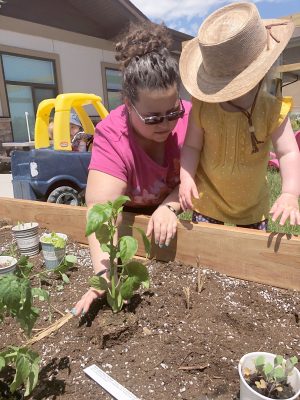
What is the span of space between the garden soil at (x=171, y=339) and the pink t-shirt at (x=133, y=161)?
479 millimetres

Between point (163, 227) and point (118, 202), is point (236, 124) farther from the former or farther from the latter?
point (118, 202)

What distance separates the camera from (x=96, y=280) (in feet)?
4.08

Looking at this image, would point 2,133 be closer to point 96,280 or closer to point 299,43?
point 96,280

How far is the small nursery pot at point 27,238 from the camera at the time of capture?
2.02 metres

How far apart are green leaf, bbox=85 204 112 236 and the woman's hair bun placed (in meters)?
0.72

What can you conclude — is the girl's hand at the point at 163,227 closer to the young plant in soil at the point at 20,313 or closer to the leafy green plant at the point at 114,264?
the leafy green plant at the point at 114,264

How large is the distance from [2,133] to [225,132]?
7.00 m

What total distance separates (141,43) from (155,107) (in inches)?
12.0

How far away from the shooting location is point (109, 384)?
40.8 inches

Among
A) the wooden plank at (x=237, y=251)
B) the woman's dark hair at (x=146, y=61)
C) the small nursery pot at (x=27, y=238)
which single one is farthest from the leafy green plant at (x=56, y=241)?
the woman's dark hair at (x=146, y=61)

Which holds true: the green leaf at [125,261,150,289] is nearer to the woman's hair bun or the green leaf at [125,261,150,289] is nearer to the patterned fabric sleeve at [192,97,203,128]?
the patterned fabric sleeve at [192,97,203,128]

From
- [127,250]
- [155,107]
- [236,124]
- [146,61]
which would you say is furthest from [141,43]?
[127,250]

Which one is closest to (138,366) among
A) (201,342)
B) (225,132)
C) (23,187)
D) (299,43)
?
(201,342)

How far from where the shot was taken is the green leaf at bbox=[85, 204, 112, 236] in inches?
42.0
